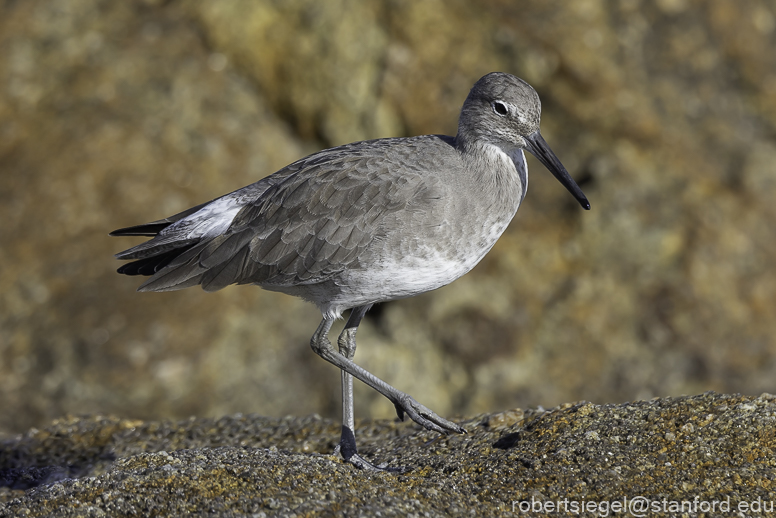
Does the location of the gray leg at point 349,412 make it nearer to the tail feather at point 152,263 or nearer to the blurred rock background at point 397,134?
the tail feather at point 152,263

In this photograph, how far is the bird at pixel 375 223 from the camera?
6.13 meters

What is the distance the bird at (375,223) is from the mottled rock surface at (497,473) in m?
0.59

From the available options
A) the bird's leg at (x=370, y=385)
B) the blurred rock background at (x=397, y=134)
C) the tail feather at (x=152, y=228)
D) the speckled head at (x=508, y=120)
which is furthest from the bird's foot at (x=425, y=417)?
the blurred rock background at (x=397, y=134)

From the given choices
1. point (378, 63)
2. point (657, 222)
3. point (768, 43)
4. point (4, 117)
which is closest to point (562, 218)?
point (657, 222)

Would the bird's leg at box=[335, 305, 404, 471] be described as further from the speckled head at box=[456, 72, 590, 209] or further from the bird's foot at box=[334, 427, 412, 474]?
the speckled head at box=[456, 72, 590, 209]

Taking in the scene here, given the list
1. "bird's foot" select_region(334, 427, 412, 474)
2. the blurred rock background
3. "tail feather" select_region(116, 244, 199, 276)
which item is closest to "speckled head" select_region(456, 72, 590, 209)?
"bird's foot" select_region(334, 427, 412, 474)

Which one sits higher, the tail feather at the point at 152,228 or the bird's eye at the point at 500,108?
the bird's eye at the point at 500,108

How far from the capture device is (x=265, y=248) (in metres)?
6.57

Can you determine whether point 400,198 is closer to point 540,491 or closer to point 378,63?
point 540,491

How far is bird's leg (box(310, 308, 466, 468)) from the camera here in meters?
6.33

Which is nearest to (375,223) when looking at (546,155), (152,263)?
(546,155)

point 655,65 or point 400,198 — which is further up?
point 655,65

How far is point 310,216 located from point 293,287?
2.12ft

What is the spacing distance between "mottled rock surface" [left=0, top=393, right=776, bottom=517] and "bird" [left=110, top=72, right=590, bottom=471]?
1.93 feet
